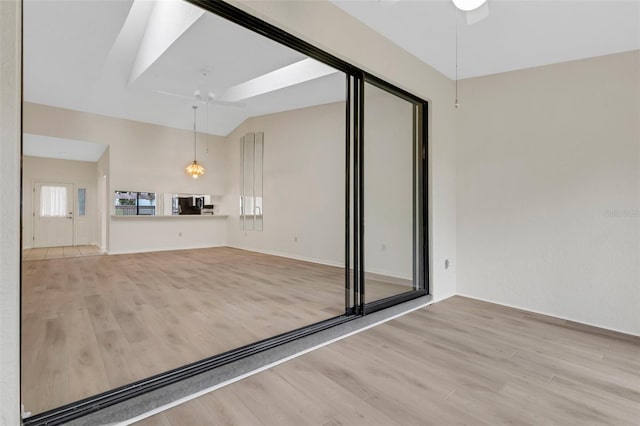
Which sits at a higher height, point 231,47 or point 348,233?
point 231,47

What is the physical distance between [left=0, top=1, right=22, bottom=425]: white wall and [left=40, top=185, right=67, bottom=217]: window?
9520mm

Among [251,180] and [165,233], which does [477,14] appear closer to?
[251,180]

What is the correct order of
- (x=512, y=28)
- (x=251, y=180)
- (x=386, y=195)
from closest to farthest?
(x=512, y=28)
(x=386, y=195)
(x=251, y=180)

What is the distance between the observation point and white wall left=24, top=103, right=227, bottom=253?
6602 millimetres

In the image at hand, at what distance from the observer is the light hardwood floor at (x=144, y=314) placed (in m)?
1.97

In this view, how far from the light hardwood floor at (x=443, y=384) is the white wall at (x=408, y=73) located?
119cm

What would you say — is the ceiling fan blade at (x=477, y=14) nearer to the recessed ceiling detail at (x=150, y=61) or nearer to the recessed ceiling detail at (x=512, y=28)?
the recessed ceiling detail at (x=512, y=28)

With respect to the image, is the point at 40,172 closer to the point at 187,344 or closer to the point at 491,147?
the point at 187,344

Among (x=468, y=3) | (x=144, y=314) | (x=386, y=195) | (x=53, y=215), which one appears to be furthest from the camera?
(x=53, y=215)

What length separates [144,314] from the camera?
3057 mm

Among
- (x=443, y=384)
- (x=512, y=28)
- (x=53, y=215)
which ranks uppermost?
(x=512, y=28)

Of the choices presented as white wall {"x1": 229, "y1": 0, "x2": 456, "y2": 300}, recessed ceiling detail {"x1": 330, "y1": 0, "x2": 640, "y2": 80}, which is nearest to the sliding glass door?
white wall {"x1": 229, "y1": 0, "x2": 456, "y2": 300}

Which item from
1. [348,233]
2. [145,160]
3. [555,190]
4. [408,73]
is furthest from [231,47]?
[145,160]

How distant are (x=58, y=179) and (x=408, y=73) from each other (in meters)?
9.87
